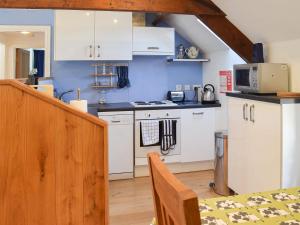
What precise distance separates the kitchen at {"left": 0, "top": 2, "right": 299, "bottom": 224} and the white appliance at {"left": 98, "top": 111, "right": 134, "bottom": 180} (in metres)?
0.01

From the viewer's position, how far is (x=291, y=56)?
2.69 m

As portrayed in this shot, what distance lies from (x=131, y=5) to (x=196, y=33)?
1468mm

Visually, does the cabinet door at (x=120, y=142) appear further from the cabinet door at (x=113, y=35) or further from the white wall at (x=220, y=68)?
the white wall at (x=220, y=68)

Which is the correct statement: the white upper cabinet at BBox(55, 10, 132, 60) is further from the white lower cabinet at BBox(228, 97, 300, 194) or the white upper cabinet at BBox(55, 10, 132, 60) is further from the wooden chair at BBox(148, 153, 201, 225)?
the wooden chair at BBox(148, 153, 201, 225)

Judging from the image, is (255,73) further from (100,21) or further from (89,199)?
(100,21)

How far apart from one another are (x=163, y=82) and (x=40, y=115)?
3038 mm

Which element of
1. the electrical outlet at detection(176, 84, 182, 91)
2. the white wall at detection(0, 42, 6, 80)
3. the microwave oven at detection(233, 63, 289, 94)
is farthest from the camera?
the white wall at detection(0, 42, 6, 80)

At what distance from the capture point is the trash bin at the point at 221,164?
316 cm

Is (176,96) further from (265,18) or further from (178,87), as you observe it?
(265,18)

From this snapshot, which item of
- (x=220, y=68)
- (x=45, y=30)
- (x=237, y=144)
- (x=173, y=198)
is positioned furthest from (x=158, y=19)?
(x=173, y=198)

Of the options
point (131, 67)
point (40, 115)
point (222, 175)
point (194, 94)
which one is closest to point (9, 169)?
point (40, 115)

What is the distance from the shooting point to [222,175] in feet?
10.5

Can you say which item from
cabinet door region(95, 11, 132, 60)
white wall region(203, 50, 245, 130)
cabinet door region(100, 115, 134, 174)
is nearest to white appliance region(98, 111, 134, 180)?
cabinet door region(100, 115, 134, 174)

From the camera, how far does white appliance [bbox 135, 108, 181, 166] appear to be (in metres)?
3.68
